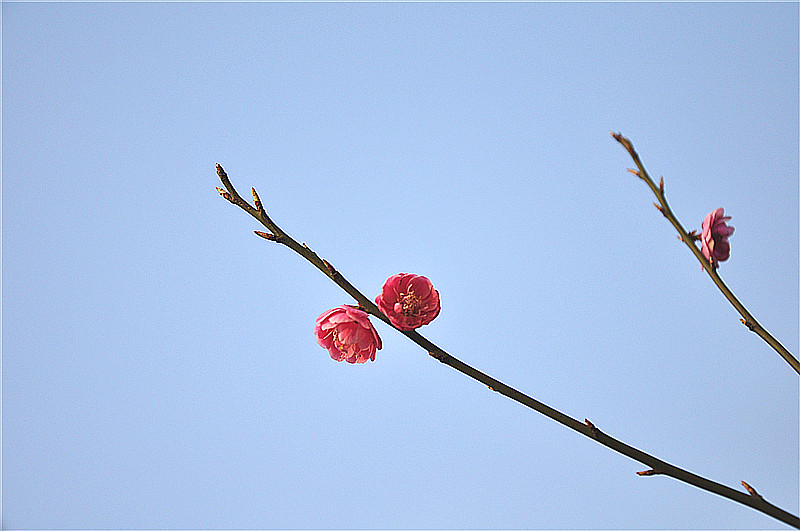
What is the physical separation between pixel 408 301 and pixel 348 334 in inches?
2.3

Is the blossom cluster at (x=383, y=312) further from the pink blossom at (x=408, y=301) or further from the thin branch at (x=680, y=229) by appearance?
the thin branch at (x=680, y=229)

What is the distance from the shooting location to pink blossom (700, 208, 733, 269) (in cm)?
44

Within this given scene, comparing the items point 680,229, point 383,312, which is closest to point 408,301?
point 383,312

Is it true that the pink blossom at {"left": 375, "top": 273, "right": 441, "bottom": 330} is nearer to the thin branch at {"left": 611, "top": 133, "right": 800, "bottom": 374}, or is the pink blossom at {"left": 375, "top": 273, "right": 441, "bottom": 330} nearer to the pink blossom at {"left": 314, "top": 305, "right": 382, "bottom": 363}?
the pink blossom at {"left": 314, "top": 305, "right": 382, "bottom": 363}

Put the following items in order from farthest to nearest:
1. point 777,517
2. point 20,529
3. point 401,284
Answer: point 20,529 < point 401,284 < point 777,517

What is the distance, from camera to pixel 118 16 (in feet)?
6.98

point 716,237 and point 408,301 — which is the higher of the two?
point 716,237

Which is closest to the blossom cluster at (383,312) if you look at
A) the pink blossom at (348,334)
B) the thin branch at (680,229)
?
the pink blossom at (348,334)

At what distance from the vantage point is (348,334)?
0.46m

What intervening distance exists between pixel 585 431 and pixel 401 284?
0.15m

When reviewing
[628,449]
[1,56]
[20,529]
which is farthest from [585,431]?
[1,56]

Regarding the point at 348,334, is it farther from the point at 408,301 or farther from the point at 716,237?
the point at 716,237

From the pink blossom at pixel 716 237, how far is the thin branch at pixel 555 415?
0.47 ft

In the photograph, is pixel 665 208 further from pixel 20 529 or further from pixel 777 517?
pixel 20 529
